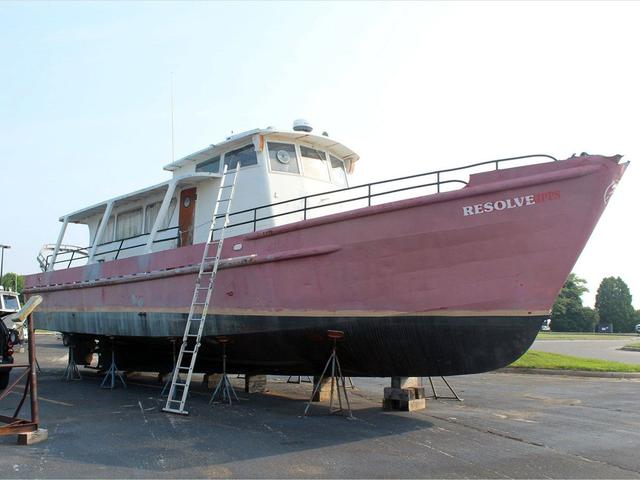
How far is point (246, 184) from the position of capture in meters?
9.32

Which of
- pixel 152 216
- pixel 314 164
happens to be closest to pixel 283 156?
pixel 314 164

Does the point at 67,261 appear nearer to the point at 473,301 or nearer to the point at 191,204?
the point at 191,204

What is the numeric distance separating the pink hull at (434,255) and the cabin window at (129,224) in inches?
155

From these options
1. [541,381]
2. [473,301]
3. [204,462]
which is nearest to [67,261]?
[204,462]

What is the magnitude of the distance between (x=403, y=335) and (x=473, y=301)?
0.99m

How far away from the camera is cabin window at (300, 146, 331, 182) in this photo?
9.73 m

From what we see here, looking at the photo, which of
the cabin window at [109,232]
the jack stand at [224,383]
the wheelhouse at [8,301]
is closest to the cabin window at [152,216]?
the cabin window at [109,232]

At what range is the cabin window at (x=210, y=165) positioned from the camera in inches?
394

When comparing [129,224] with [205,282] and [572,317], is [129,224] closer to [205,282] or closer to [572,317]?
[205,282]

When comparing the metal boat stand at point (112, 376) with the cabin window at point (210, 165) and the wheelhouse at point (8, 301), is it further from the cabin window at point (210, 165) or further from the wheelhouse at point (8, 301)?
the wheelhouse at point (8, 301)

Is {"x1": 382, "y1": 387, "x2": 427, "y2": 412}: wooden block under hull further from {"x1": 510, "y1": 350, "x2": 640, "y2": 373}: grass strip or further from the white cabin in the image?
{"x1": 510, "y1": 350, "x2": 640, "y2": 373}: grass strip

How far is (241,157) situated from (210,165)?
0.91m

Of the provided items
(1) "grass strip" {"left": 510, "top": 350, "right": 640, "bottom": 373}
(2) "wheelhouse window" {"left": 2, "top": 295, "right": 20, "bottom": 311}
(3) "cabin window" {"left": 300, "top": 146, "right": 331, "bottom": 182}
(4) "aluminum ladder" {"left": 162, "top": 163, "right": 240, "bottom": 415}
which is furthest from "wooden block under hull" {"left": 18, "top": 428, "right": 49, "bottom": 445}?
(2) "wheelhouse window" {"left": 2, "top": 295, "right": 20, "bottom": 311}

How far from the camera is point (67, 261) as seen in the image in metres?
13.3
